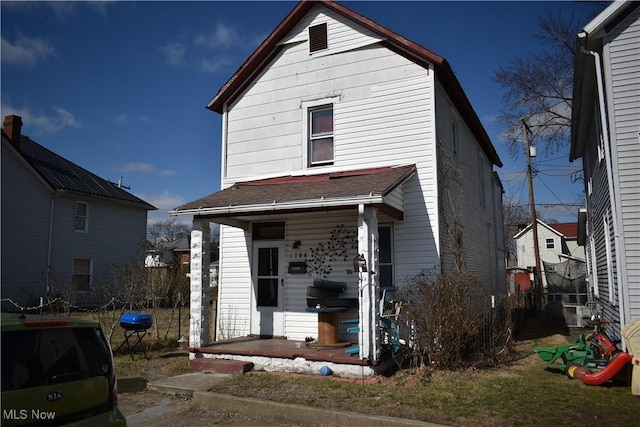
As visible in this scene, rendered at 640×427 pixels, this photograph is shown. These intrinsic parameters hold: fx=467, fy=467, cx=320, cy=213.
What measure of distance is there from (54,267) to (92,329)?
2114 centimetres

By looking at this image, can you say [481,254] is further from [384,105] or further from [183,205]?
[183,205]

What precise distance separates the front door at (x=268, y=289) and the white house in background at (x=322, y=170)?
0.03 metres

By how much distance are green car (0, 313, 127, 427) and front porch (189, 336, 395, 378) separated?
4.85 meters

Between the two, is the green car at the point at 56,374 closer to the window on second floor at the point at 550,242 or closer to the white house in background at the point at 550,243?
the white house in background at the point at 550,243

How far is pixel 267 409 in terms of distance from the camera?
6.88 m

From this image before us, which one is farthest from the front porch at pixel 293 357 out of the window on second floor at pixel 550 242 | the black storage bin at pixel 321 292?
the window on second floor at pixel 550 242

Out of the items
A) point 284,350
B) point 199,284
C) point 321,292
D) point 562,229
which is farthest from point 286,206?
point 562,229

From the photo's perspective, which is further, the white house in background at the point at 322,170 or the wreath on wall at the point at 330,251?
the wreath on wall at the point at 330,251

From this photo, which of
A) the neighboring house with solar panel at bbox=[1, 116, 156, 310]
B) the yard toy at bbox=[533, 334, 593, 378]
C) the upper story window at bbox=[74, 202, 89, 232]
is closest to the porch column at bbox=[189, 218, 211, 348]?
the yard toy at bbox=[533, 334, 593, 378]

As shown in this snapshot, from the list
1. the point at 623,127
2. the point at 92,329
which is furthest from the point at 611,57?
the point at 92,329

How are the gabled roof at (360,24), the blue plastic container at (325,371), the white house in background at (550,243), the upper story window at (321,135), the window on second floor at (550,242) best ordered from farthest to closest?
the window on second floor at (550,242), the white house in background at (550,243), the upper story window at (321,135), the gabled roof at (360,24), the blue plastic container at (325,371)

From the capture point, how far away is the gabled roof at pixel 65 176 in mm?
22703

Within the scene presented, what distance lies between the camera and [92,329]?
439cm

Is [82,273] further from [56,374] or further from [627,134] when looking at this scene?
[627,134]
